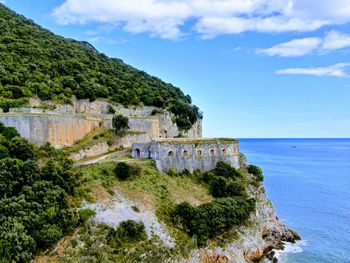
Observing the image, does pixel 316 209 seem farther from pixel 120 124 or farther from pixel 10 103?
pixel 10 103

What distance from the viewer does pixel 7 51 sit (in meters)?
60.2

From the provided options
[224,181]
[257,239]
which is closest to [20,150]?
[224,181]

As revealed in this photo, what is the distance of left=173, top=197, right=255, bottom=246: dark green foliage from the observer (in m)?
36.3

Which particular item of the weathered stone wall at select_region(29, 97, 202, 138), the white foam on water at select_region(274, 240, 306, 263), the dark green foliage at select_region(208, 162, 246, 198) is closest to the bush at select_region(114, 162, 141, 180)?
the dark green foliage at select_region(208, 162, 246, 198)

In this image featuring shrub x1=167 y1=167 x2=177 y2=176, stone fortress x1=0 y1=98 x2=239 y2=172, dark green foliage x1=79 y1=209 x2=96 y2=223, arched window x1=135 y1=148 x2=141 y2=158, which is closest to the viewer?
dark green foliage x1=79 y1=209 x2=96 y2=223

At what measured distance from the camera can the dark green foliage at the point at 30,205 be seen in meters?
27.8

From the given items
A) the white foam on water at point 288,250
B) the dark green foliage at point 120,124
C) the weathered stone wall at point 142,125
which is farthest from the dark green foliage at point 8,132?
the white foam on water at point 288,250

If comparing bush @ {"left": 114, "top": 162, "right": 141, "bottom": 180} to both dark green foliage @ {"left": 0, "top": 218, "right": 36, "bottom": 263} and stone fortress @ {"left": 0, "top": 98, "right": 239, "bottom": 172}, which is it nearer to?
stone fortress @ {"left": 0, "top": 98, "right": 239, "bottom": 172}

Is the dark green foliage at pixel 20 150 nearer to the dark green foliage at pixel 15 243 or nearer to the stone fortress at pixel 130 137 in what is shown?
the stone fortress at pixel 130 137

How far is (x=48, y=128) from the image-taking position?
41000 mm

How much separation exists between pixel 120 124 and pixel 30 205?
19663mm

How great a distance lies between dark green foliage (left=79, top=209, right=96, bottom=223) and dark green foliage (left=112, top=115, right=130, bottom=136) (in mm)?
16915

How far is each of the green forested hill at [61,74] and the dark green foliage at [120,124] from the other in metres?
9.97

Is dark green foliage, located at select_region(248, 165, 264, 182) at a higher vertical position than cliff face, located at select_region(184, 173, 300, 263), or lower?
higher
